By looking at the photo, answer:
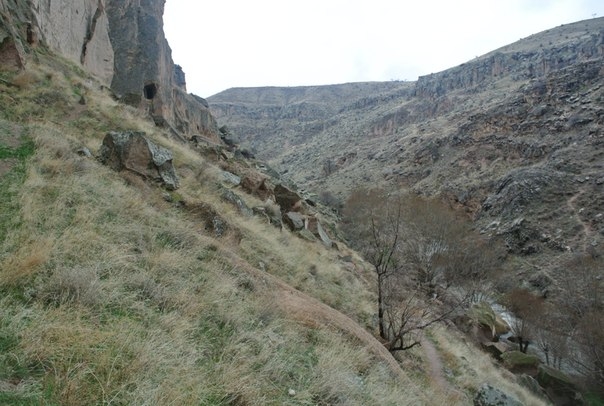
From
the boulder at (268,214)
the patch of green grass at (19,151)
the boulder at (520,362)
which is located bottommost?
the boulder at (520,362)

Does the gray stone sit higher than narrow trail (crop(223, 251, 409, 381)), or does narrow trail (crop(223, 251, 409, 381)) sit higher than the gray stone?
the gray stone

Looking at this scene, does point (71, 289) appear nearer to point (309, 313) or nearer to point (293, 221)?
point (309, 313)

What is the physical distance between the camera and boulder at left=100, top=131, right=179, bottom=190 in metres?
8.23

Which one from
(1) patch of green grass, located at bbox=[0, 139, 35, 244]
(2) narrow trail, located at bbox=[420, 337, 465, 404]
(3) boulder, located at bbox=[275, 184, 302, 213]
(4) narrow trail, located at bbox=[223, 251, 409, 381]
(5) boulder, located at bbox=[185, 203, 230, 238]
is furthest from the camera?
(3) boulder, located at bbox=[275, 184, 302, 213]

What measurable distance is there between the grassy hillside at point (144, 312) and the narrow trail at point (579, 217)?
3206 centimetres

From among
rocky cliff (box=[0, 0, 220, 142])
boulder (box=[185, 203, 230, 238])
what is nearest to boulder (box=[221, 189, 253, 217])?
boulder (box=[185, 203, 230, 238])

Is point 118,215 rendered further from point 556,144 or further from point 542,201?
point 556,144

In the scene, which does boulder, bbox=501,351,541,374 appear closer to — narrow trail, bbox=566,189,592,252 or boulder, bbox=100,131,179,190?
boulder, bbox=100,131,179,190

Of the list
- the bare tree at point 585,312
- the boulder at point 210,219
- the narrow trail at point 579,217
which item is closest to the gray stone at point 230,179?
the boulder at point 210,219

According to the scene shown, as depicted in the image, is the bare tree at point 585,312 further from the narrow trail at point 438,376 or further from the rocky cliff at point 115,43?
the rocky cliff at point 115,43

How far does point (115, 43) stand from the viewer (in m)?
22.8

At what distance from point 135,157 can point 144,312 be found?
5.81 m

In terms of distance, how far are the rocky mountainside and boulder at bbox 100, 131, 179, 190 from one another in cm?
3329

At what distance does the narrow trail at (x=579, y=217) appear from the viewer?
1303 inches
